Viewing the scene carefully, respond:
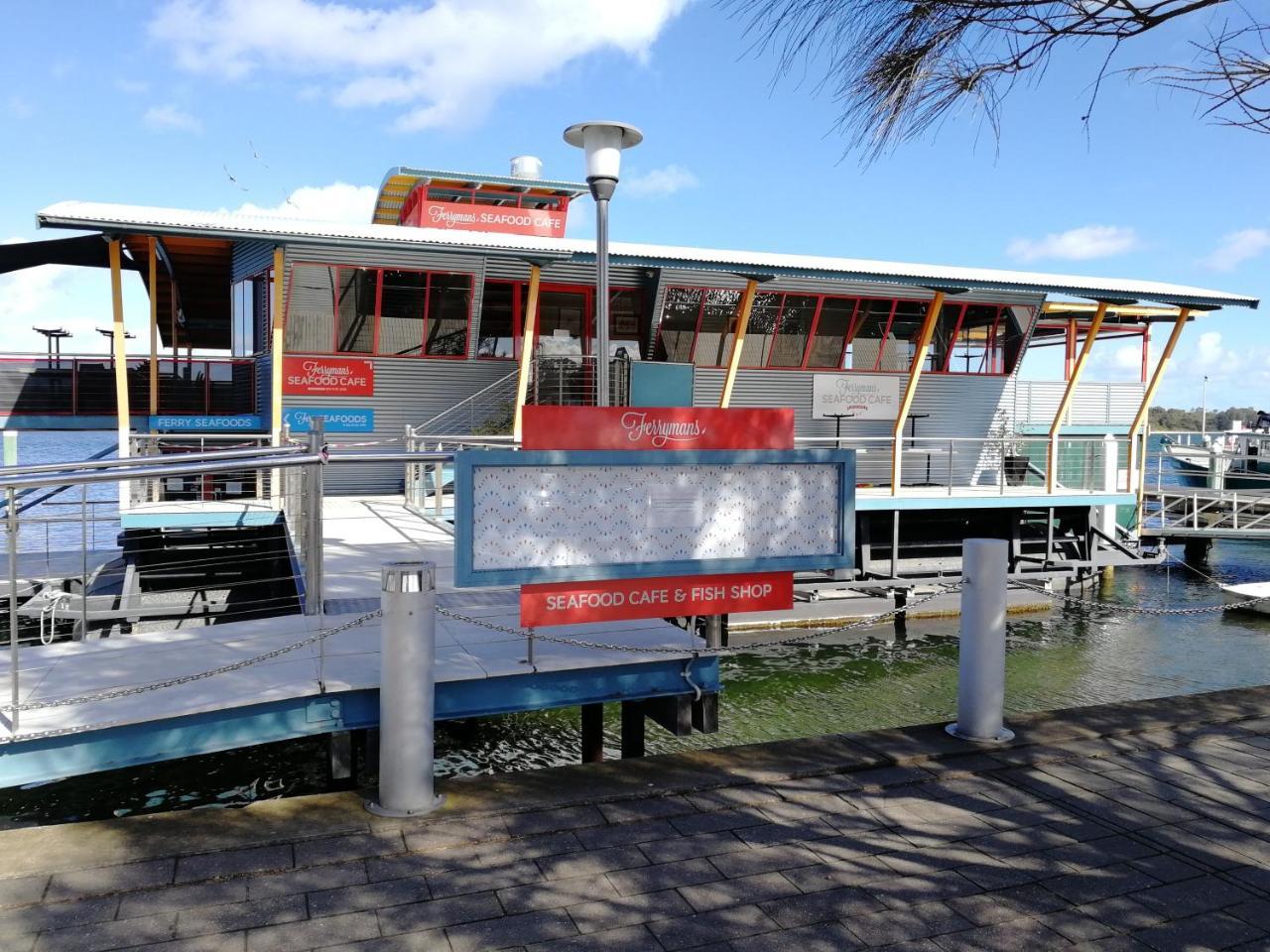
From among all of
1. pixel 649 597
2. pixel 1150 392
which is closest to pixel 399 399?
pixel 649 597

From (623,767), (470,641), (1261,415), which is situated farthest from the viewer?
(1261,415)

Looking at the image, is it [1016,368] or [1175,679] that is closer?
[1175,679]

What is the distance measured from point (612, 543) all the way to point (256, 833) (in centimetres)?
222

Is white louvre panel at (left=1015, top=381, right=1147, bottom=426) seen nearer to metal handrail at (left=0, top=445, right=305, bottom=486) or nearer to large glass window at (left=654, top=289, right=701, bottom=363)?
large glass window at (left=654, top=289, right=701, bottom=363)

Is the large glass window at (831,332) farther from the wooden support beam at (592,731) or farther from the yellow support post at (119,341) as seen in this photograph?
the wooden support beam at (592,731)

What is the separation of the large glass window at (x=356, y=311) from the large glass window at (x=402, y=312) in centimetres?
18

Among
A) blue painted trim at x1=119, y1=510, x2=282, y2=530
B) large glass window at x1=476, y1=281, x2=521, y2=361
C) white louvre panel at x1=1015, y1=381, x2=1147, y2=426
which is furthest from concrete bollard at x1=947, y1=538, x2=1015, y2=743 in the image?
white louvre panel at x1=1015, y1=381, x2=1147, y2=426

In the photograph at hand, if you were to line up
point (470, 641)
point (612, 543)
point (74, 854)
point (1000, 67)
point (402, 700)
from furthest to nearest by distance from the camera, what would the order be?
1. point (470, 641)
2. point (612, 543)
3. point (402, 700)
4. point (1000, 67)
5. point (74, 854)

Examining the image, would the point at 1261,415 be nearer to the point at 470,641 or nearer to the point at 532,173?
the point at 532,173

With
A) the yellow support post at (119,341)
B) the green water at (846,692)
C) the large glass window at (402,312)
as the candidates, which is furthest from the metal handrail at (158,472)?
the large glass window at (402,312)

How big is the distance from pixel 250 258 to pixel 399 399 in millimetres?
3363

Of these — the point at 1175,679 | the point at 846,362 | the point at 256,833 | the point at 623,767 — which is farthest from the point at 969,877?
the point at 846,362

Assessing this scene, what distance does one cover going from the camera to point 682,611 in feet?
18.4

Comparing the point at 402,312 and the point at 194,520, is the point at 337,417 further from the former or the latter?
the point at 194,520
